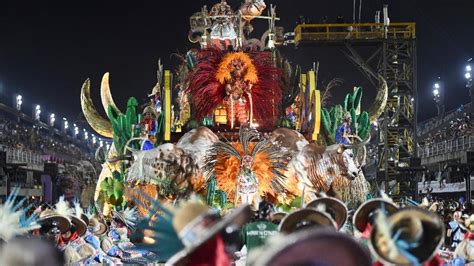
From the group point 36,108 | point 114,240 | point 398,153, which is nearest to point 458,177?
point 398,153

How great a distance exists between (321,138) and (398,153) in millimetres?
7560

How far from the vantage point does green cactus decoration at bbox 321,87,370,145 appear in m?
22.6

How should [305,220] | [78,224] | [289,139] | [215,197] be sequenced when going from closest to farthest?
[305,220] → [78,224] → [215,197] → [289,139]

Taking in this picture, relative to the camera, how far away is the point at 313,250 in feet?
14.1

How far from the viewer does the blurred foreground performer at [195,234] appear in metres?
5.32

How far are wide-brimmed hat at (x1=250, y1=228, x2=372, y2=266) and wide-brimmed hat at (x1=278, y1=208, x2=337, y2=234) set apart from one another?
9.36 ft

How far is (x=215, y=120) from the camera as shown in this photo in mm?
22531

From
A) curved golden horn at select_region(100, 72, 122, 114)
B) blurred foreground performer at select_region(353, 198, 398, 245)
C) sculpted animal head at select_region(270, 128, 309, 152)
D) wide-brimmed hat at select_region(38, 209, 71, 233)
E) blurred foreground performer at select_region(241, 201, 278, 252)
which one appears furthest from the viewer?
curved golden horn at select_region(100, 72, 122, 114)

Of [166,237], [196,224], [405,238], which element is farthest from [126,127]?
[405,238]

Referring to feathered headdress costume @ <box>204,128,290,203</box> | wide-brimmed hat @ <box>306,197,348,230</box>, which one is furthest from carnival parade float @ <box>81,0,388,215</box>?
wide-brimmed hat @ <box>306,197,348,230</box>

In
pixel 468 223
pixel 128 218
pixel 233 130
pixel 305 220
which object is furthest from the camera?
pixel 233 130

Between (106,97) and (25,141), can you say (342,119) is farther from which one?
(25,141)

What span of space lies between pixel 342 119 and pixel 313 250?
18.5 m

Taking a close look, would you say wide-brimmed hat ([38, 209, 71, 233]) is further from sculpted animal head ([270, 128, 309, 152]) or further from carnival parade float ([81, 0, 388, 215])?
sculpted animal head ([270, 128, 309, 152])
